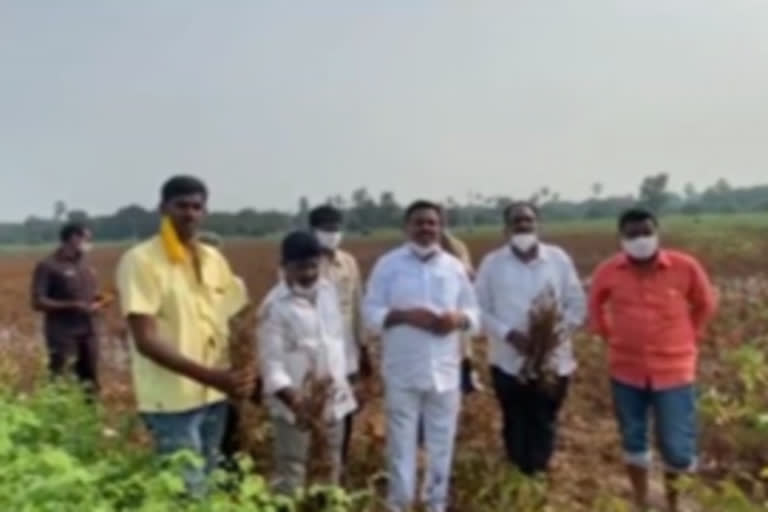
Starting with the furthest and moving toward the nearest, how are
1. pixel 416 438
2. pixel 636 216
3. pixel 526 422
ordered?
pixel 526 422 < pixel 636 216 < pixel 416 438

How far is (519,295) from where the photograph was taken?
6848 millimetres

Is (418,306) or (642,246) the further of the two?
(642,246)

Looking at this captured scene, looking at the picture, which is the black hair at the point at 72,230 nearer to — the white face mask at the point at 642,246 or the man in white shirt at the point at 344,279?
the man in white shirt at the point at 344,279

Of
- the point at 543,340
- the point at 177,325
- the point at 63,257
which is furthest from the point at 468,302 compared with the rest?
the point at 63,257

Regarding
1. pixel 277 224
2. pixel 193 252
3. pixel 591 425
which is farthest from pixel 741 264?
pixel 277 224

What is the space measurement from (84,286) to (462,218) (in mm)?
38332

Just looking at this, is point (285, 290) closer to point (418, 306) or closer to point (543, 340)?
point (418, 306)

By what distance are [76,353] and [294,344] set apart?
15.6 ft

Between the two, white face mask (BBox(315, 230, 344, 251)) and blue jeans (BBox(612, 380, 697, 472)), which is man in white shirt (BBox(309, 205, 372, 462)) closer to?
white face mask (BBox(315, 230, 344, 251))

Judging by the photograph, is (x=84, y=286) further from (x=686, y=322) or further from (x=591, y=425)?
(x=686, y=322)

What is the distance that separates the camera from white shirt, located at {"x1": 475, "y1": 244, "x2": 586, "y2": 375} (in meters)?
6.84

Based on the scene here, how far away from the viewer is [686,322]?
6.82 m

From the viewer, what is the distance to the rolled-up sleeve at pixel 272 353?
5758mm

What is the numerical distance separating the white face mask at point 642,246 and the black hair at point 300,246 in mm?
1741
